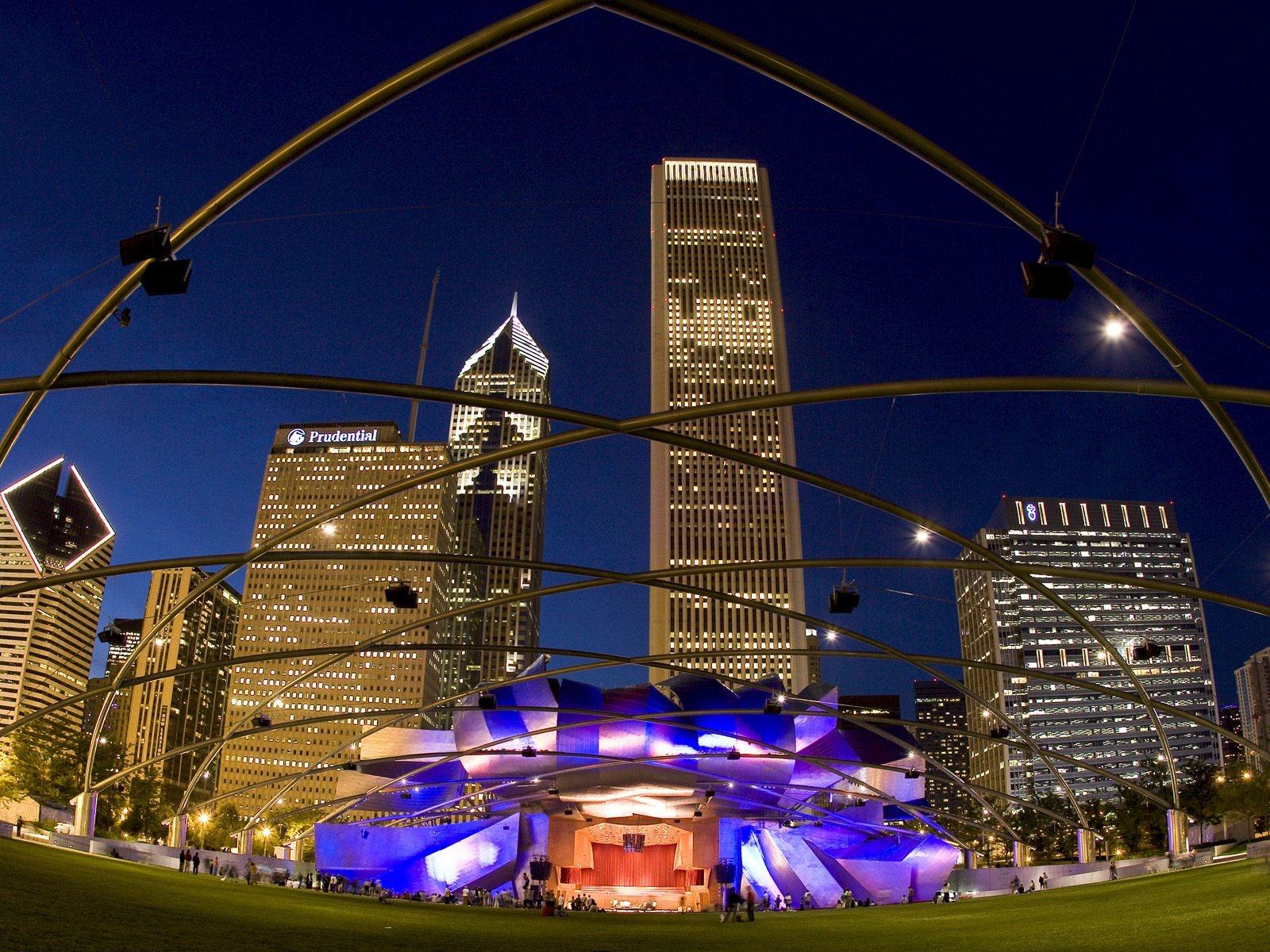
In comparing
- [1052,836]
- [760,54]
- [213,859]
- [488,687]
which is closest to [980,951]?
[760,54]

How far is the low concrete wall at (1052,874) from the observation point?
49938mm

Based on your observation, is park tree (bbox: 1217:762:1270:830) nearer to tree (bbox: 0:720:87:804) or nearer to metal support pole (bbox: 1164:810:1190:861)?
metal support pole (bbox: 1164:810:1190:861)

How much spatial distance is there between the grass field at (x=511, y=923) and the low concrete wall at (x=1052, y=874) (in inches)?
510

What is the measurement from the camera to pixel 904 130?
1227cm

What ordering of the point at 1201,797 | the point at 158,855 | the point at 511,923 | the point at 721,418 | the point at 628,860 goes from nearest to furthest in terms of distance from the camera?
1. the point at 511,923
2. the point at 158,855
3. the point at 628,860
4. the point at 1201,797
5. the point at 721,418

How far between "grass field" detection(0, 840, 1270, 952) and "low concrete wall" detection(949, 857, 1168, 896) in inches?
510

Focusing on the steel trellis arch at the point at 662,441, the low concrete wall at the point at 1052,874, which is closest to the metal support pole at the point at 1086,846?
the low concrete wall at the point at 1052,874

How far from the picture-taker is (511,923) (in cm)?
3322

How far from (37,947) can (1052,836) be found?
4818 inches

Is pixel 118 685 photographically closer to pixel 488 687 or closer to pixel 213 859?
pixel 488 687

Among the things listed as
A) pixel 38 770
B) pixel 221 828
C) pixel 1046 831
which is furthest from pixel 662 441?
pixel 221 828

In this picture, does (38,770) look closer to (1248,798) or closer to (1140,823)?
(1248,798)

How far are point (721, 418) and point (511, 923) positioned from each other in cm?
11483

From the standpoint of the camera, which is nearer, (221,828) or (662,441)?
(662,441)
